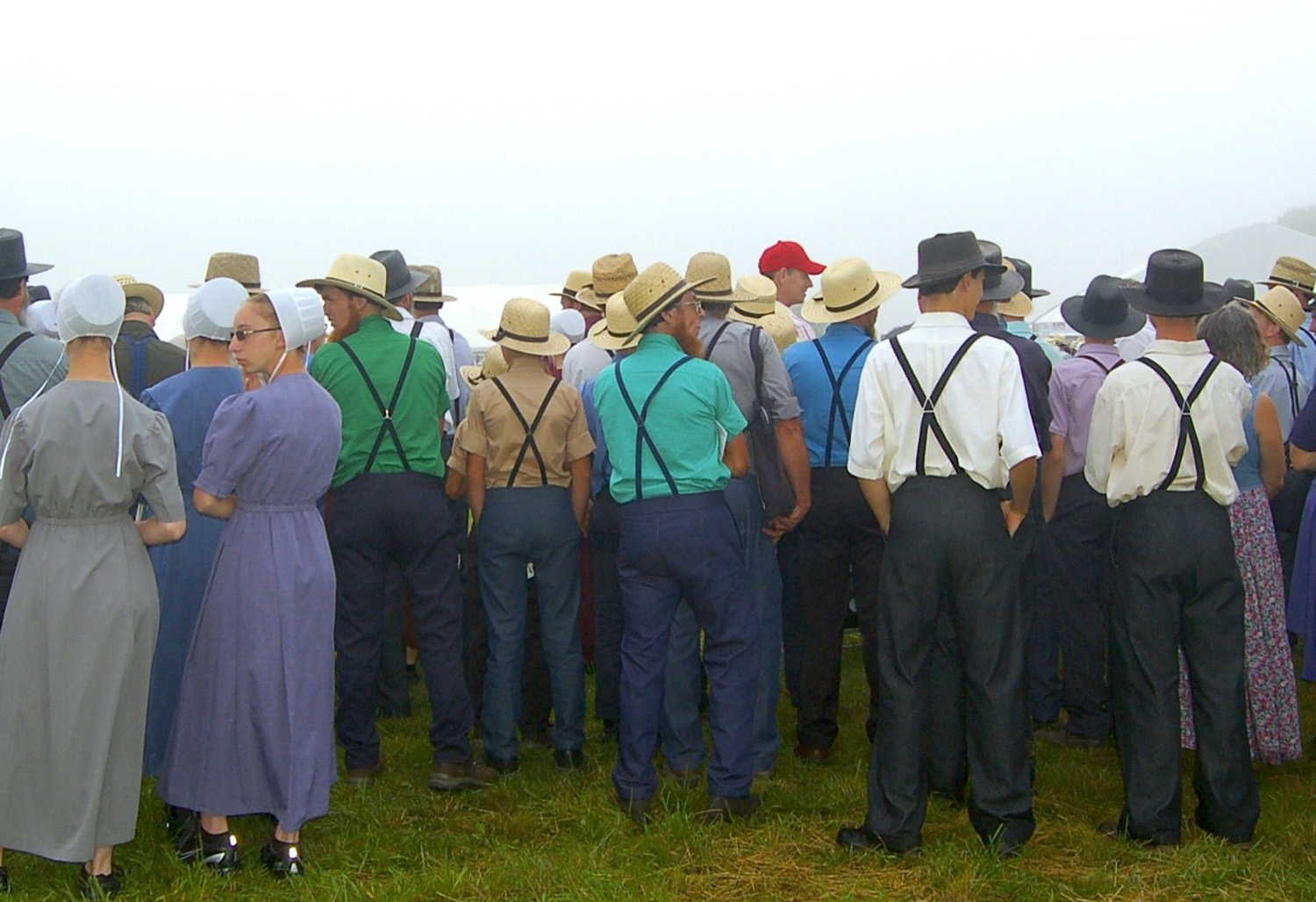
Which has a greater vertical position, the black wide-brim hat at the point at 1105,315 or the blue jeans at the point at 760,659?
the black wide-brim hat at the point at 1105,315

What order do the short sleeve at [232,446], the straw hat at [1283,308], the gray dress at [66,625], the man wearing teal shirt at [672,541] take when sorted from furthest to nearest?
the straw hat at [1283,308], the man wearing teal shirt at [672,541], the short sleeve at [232,446], the gray dress at [66,625]

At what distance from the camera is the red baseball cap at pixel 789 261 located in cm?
741

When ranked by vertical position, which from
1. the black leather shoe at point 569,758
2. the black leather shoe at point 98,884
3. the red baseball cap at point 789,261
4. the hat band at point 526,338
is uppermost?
the red baseball cap at point 789,261

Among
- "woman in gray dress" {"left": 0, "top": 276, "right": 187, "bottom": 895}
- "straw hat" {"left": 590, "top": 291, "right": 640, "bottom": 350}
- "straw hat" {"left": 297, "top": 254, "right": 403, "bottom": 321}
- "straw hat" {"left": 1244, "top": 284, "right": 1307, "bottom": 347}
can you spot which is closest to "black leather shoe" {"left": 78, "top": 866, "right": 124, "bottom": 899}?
"woman in gray dress" {"left": 0, "top": 276, "right": 187, "bottom": 895}

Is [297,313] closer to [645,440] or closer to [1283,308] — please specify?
[645,440]

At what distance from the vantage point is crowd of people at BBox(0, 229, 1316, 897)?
4152mm

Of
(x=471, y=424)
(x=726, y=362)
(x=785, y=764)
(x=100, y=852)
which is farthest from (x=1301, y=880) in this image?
(x=100, y=852)

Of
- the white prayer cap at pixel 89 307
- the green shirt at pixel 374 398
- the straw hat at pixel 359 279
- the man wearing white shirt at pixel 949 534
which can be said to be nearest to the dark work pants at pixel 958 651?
the man wearing white shirt at pixel 949 534

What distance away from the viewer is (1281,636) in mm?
5188

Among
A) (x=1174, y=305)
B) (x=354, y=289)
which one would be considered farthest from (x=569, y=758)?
(x=1174, y=305)

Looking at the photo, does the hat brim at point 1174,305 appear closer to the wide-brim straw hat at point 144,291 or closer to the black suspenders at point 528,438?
the black suspenders at point 528,438

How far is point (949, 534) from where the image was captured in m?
4.33

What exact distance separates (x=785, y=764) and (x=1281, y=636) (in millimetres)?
2062

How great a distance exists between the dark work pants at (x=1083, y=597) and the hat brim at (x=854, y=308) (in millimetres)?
1171
